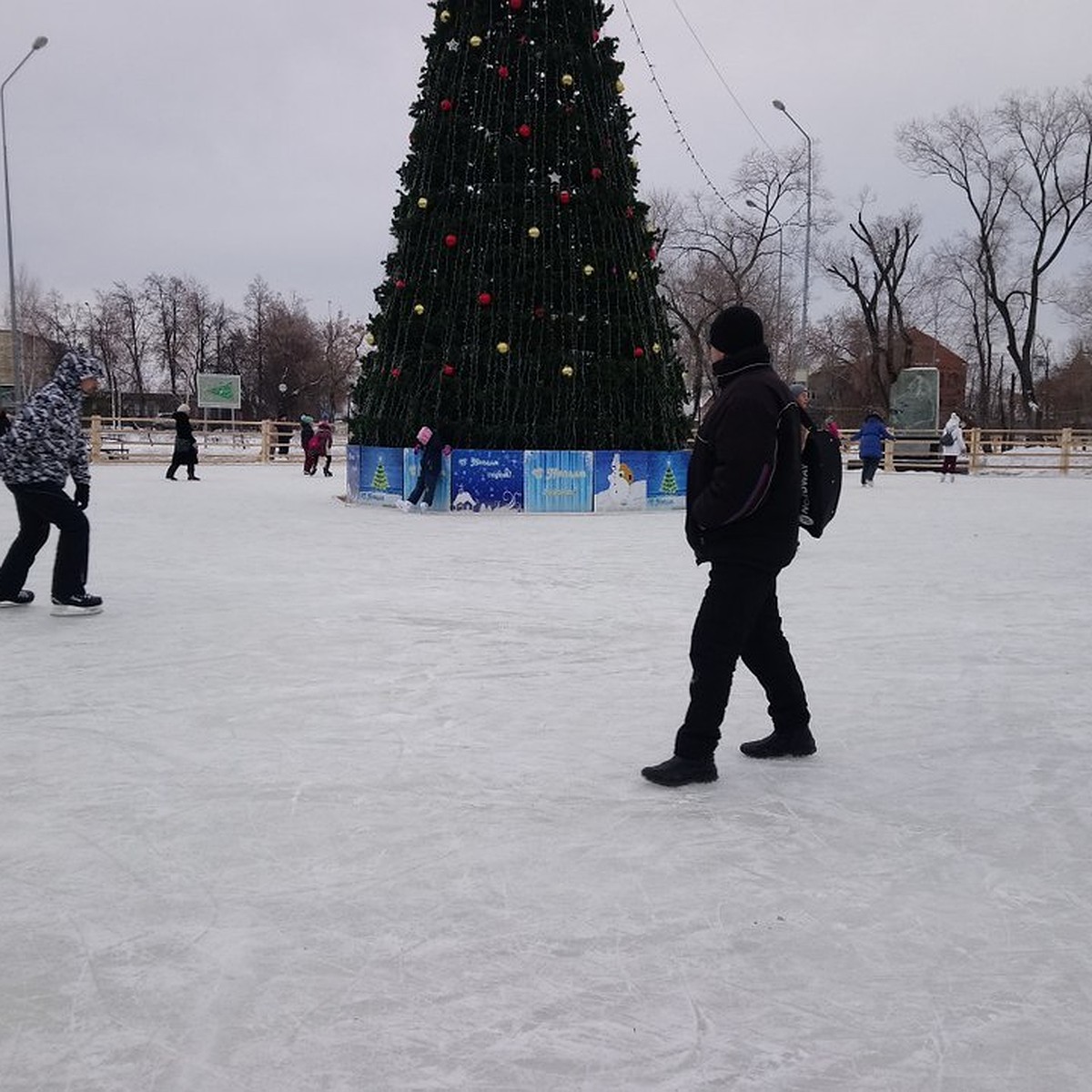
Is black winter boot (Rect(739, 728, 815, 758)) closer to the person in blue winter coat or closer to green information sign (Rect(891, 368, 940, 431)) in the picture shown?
the person in blue winter coat

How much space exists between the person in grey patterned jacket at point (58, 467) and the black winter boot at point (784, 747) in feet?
14.0

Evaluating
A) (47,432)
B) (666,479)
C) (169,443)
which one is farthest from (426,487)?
(169,443)

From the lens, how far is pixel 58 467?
20.8 ft

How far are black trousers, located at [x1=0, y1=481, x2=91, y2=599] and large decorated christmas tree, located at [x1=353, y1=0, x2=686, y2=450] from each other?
8602mm

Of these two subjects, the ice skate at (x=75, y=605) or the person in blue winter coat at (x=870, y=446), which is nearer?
the ice skate at (x=75, y=605)

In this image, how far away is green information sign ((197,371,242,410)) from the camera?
53616 millimetres

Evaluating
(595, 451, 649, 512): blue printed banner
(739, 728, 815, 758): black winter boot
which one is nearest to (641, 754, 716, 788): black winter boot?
(739, 728, 815, 758): black winter boot

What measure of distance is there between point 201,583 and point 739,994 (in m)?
6.51

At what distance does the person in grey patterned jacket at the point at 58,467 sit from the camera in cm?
633

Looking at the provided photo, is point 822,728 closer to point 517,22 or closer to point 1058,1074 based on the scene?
point 1058,1074

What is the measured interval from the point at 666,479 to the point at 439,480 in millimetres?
3340

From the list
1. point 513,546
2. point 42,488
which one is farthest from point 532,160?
point 42,488

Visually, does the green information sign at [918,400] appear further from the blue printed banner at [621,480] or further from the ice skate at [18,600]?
the ice skate at [18,600]

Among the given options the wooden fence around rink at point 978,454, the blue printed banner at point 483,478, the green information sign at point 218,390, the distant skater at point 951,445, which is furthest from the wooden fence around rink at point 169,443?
the distant skater at point 951,445
